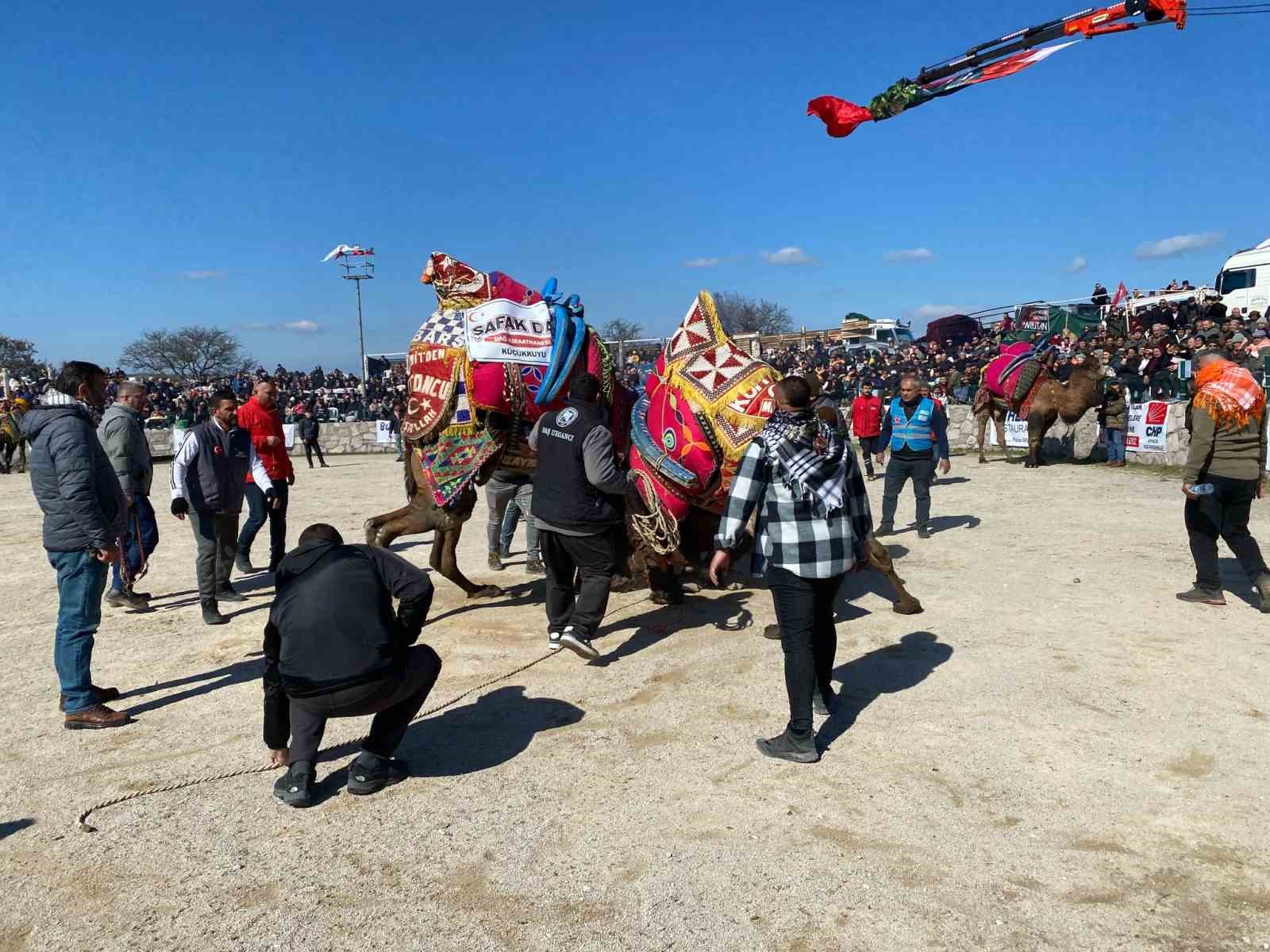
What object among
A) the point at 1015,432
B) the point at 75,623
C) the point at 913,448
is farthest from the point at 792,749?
the point at 1015,432

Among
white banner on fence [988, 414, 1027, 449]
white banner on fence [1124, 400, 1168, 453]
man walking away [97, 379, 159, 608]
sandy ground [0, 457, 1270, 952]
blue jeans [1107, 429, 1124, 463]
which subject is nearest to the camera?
sandy ground [0, 457, 1270, 952]

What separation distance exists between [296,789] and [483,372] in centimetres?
304

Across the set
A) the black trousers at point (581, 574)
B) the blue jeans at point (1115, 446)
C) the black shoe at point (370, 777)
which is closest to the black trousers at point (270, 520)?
the black trousers at point (581, 574)

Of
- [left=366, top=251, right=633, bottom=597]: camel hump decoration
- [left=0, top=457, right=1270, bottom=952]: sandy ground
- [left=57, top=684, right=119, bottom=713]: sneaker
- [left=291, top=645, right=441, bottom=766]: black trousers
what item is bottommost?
[left=0, top=457, right=1270, bottom=952]: sandy ground

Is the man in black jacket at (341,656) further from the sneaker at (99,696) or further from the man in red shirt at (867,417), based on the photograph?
the man in red shirt at (867,417)

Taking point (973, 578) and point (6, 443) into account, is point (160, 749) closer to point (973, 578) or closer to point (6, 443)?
point (973, 578)

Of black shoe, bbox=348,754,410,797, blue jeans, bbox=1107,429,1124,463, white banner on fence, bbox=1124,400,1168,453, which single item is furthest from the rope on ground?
white banner on fence, bbox=1124,400,1168,453

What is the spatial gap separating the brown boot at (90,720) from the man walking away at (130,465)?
2.08 metres

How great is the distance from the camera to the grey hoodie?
414 centimetres

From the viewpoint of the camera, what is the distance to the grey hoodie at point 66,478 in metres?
4.14

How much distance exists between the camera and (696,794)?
3.36 metres

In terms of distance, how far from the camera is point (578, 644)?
469 cm

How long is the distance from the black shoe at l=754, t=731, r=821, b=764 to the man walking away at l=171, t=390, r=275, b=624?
442 cm

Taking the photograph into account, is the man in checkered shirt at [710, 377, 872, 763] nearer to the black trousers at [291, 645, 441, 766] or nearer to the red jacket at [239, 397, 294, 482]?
the black trousers at [291, 645, 441, 766]
